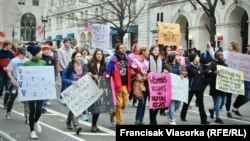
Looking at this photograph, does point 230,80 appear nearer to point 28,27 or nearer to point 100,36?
point 100,36

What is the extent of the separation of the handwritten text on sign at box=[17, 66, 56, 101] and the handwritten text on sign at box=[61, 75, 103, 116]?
1.06ft

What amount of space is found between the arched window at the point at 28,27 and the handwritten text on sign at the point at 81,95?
78.7 metres

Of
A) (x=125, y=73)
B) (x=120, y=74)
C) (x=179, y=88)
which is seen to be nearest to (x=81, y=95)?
(x=120, y=74)

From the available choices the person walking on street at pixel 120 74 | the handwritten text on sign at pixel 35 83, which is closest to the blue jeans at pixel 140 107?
the person walking on street at pixel 120 74

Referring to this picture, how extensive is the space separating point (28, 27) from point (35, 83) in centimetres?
8556

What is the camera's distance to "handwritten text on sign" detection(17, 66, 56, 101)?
374 inches

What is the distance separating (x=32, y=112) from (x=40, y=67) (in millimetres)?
858

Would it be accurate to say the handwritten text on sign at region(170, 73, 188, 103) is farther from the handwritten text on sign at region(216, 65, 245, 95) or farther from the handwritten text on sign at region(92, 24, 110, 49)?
the handwritten text on sign at region(92, 24, 110, 49)

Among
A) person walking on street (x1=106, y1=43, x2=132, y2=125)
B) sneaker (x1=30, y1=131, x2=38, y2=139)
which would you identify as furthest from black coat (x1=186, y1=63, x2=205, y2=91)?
sneaker (x1=30, y1=131, x2=38, y2=139)

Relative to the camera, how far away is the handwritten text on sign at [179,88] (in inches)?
436

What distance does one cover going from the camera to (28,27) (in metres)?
93.3

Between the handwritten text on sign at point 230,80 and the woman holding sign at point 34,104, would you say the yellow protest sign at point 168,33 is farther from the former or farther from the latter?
the woman holding sign at point 34,104

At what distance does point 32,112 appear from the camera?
9500 millimetres

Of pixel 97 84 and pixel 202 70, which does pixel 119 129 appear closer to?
pixel 97 84
